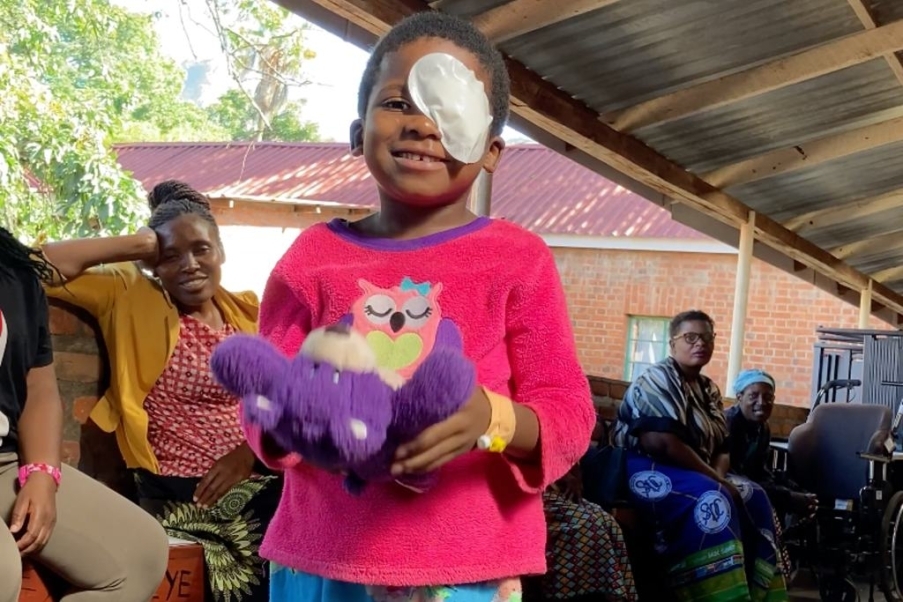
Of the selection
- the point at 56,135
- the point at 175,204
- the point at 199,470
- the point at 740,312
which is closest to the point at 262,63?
the point at 56,135

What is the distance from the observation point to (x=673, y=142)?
23.0ft

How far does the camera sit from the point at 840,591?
597 cm

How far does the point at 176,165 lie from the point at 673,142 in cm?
1138

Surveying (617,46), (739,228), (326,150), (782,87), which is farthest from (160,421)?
(326,150)

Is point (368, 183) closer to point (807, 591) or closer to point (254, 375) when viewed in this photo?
point (807, 591)

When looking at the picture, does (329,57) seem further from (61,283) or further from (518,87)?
(61,283)

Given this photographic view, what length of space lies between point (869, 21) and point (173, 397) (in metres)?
4.00

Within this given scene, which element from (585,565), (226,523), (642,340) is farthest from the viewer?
(642,340)

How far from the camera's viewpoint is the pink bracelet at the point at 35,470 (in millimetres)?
2254

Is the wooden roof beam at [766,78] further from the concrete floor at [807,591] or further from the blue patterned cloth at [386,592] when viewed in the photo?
the blue patterned cloth at [386,592]

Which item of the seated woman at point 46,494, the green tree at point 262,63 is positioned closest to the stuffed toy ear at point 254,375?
the seated woman at point 46,494

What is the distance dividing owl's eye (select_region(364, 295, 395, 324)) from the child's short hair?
25cm

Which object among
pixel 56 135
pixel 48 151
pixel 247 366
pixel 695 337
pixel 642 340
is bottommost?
pixel 247 366

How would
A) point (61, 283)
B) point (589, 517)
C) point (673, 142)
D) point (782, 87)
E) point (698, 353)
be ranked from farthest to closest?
1. point (673, 142)
2. point (782, 87)
3. point (698, 353)
4. point (589, 517)
5. point (61, 283)
